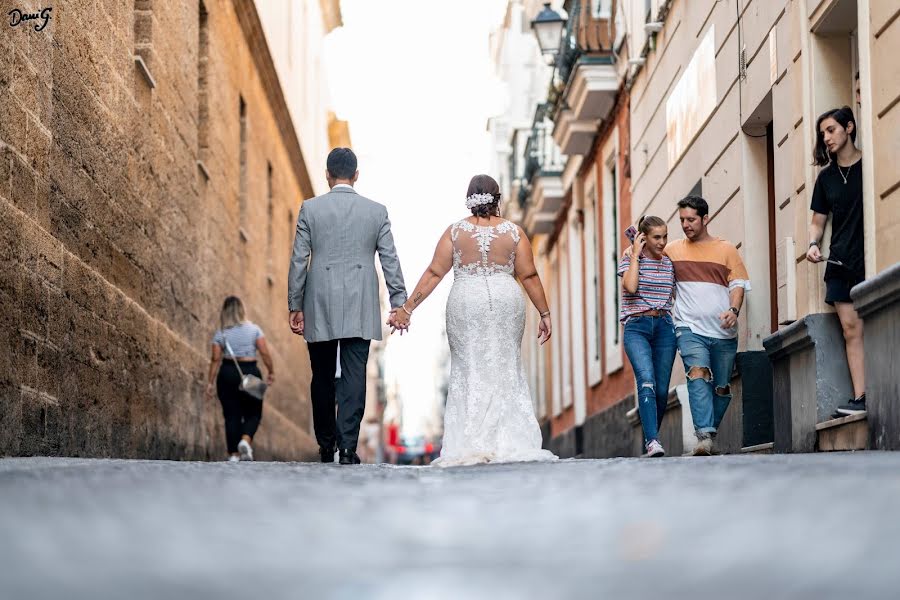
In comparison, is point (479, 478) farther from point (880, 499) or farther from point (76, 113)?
point (76, 113)

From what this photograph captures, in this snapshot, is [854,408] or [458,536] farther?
[854,408]

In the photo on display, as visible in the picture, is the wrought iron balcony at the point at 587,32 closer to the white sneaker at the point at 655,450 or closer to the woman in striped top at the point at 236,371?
the woman in striped top at the point at 236,371

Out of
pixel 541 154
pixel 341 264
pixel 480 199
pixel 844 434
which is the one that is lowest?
pixel 844 434

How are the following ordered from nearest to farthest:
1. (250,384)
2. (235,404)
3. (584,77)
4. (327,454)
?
(327,454)
(250,384)
(235,404)
(584,77)

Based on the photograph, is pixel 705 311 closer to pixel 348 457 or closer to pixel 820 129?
pixel 820 129

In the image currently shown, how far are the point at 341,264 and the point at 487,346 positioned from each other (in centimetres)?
109

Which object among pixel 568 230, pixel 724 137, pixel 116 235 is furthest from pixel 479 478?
pixel 568 230

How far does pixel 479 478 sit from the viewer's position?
630 cm

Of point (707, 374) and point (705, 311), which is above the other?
point (705, 311)

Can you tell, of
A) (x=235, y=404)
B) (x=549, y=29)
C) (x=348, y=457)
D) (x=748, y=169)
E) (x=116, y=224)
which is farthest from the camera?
(x=549, y=29)

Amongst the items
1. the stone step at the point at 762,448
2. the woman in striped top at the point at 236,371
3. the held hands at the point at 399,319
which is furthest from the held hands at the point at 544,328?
the woman in striped top at the point at 236,371

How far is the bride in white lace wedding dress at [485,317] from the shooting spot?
32.4 ft
